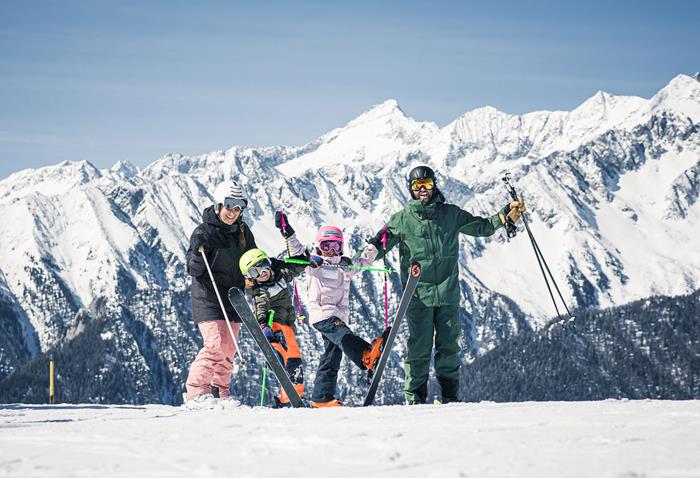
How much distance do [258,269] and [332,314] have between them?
1.12 metres

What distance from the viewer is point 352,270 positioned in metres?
11.6

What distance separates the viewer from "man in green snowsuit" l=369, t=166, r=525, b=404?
11.6 m

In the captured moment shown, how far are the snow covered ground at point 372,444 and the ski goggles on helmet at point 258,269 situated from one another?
2.89 metres

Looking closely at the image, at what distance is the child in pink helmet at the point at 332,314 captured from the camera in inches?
432

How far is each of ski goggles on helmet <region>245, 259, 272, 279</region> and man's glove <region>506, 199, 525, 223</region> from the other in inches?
137

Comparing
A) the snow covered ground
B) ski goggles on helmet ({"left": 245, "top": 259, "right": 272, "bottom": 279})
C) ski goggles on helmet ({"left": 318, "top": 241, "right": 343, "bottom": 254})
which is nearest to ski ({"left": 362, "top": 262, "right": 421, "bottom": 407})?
ski goggles on helmet ({"left": 318, "top": 241, "right": 343, "bottom": 254})

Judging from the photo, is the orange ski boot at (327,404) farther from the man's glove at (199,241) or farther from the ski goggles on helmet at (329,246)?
the man's glove at (199,241)

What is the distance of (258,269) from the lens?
11.3m

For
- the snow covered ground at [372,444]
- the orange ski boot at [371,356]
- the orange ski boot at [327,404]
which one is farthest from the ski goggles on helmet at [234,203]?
the snow covered ground at [372,444]

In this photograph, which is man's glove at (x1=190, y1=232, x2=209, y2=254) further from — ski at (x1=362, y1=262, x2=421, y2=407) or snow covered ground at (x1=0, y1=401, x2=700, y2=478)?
snow covered ground at (x1=0, y1=401, x2=700, y2=478)

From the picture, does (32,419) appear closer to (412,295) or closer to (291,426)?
(291,426)

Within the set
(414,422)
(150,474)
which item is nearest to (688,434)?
(414,422)

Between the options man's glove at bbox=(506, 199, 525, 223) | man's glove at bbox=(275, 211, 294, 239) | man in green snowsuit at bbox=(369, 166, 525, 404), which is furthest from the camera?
man's glove at bbox=(506, 199, 525, 223)

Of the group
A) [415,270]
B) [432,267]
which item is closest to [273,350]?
[415,270]
